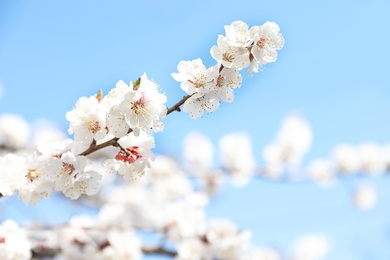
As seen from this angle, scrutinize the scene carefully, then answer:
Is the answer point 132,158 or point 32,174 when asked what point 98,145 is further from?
point 32,174

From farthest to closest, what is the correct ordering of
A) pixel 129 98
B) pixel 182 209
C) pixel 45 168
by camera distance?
pixel 182 209 → pixel 45 168 → pixel 129 98

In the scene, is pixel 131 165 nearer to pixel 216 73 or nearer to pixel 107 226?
pixel 216 73

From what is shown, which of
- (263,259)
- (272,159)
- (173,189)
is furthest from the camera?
(272,159)

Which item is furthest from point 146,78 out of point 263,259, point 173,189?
point 173,189

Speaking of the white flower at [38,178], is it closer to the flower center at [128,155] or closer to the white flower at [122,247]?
the flower center at [128,155]

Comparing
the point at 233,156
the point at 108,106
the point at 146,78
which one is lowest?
the point at 108,106

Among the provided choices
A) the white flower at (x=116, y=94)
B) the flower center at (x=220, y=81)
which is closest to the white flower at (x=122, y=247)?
the white flower at (x=116, y=94)

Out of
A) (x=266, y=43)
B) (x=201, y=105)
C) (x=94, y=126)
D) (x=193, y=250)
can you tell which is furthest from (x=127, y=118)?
(x=193, y=250)
